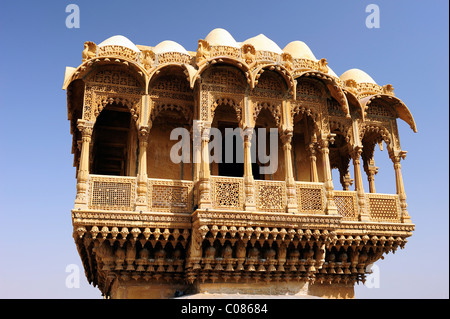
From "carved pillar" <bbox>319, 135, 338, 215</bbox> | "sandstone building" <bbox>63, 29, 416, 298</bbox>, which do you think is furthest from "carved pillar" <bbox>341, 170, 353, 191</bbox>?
"carved pillar" <bbox>319, 135, 338, 215</bbox>

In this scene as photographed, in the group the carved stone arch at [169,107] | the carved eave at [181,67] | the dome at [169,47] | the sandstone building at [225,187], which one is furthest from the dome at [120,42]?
the carved stone arch at [169,107]

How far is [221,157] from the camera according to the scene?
12.7 metres

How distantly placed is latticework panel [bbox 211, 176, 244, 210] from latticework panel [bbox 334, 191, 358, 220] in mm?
2504

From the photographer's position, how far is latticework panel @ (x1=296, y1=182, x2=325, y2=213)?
10680mm

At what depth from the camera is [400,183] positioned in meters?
12.2

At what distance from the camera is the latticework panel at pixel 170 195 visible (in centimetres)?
1030

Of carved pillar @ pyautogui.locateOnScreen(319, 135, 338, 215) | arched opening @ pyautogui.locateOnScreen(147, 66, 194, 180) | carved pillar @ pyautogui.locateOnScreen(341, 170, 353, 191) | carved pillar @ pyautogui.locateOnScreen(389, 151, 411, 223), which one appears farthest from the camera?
carved pillar @ pyautogui.locateOnScreen(341, 170, 353, 191)

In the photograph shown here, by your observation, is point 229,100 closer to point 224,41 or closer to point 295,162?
point 224,41

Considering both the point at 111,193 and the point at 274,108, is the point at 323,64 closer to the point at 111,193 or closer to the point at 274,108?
the point at 274,108

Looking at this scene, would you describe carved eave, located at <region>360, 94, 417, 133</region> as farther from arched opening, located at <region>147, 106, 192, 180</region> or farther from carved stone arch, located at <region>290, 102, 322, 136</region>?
arched opening, located at <region>147, 106, 192, 180</region>

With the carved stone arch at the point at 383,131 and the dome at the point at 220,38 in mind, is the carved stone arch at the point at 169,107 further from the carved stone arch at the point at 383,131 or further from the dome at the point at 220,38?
the carved stone arch at the point at 383,131
